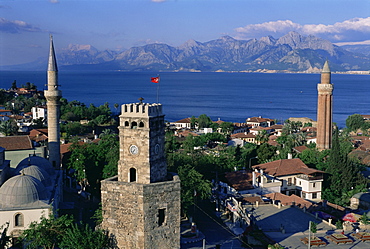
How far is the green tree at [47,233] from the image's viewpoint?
63.0 ft

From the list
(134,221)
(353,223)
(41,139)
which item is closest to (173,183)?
(134,221)

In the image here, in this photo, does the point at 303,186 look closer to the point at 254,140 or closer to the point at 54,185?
the point at 54,185

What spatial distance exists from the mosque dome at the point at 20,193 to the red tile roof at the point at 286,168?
2014 centimetres

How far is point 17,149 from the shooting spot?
36406mm

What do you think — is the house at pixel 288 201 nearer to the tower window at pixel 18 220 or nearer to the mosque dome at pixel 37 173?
the mosque dome at pixel 37 173

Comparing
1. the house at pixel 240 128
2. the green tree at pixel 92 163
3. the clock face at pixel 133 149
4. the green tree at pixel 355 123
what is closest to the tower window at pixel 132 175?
the clock face at pixel 133 149

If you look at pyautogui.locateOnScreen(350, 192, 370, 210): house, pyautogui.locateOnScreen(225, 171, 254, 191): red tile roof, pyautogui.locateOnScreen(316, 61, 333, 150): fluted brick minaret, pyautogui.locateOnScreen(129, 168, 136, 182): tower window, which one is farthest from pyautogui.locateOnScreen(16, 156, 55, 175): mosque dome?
pyautogui.locateOnScreen(316, 61, 333, 150): fluted brick minaret

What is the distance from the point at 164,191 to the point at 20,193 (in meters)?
8.56

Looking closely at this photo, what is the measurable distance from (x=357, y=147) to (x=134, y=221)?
48.3m

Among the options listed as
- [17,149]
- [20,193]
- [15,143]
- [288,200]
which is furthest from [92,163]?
[288,200]

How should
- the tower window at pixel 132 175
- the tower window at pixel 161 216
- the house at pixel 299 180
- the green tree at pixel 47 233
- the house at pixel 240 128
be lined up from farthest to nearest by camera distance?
the house at pixel 240 128 < the house at pixel 299 180 < the green tree at pixel 47 233 < the tower window at pixel 132 175 < the tower window at pixel 161 216

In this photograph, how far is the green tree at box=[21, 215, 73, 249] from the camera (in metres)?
19.2

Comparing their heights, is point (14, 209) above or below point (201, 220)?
above

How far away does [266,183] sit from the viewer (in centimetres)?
3403
